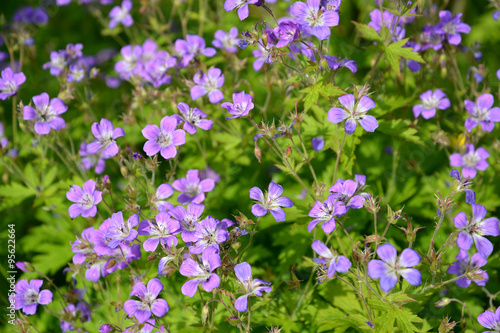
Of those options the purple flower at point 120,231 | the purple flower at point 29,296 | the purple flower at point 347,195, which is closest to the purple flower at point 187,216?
the purple flower at point 120,231

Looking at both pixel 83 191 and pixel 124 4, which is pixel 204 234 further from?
pixel 124 4

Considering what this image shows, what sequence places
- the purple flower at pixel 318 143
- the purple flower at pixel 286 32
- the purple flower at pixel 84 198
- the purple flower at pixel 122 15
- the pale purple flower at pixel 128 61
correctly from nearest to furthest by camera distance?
the purple flower at pixel 286 32 < the purple flower at pixel 84 198 < the purple flower at pixel 318 143 < the pale purple flower at pixel 128 61 < the purple flower at pixel 122 15

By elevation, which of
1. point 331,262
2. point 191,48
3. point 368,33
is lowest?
point 331,262

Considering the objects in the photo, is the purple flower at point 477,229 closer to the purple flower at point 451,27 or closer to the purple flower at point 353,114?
the purple flower at point 353,114

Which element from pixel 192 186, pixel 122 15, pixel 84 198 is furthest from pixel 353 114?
pixel 122 15

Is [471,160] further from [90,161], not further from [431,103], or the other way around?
[90,161]

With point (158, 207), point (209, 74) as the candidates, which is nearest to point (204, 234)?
point (158, 207)
